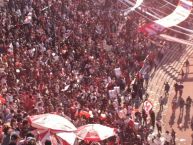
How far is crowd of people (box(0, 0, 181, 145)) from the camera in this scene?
20906mm

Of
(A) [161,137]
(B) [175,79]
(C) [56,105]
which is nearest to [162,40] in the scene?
(B) [175,79]

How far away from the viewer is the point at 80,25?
31.6 m

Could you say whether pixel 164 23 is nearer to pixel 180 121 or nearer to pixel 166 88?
pixel 166 88

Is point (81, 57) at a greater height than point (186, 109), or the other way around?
point (81, 57)

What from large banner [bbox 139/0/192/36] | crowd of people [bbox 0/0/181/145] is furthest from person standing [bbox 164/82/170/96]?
large banner [bbox 139/0/192/36]

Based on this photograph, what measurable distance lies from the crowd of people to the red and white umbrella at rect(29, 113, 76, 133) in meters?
0.35

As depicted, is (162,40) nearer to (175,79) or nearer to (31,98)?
(175,79)

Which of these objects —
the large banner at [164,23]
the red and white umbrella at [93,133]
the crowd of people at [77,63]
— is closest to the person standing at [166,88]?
the crowd of people at [77,63]

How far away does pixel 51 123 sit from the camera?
1422cm

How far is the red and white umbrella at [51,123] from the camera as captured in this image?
1403cm

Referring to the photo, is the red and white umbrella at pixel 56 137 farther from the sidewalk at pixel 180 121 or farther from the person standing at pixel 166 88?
the person standing at pixel 166 88

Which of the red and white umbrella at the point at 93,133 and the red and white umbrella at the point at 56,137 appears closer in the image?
the red and white umbrella at the point at 56,137

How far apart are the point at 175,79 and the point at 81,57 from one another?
24.0 feet

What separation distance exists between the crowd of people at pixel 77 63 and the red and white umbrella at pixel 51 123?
1.14 feet
